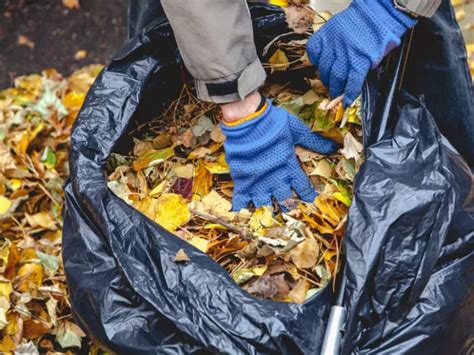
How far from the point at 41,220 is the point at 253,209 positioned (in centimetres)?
81

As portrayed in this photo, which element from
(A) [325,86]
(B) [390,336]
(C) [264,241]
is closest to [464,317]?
(B) [390,336]

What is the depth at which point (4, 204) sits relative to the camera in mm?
2037

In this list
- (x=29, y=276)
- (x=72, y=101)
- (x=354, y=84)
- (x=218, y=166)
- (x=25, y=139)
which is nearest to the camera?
(x=354, y=84)

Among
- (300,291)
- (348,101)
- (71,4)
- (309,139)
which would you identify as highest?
(348,101)

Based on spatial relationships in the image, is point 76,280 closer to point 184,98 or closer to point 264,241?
point 264,241

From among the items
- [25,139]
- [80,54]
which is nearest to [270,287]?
[25,139]

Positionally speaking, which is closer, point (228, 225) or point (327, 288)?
point (327, 288)

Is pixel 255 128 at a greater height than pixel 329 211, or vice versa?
pixel 255 128

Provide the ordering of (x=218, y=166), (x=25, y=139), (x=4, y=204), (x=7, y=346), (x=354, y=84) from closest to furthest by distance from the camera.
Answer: (x=354, y=84), (x=218, y=166), (x=7, y=346), (x=4, y=204), (x=25, y=139)

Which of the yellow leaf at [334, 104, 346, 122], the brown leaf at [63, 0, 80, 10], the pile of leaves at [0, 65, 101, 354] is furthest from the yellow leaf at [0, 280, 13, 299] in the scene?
the brown leaf at [63, 0, 80, 10]

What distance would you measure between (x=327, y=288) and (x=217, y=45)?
20.0 inches

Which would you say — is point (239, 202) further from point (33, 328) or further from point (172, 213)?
point (33, 328)

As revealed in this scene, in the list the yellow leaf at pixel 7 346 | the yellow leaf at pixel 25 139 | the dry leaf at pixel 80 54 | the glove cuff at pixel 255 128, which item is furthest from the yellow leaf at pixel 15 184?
the glove cuff at pixel 255 128

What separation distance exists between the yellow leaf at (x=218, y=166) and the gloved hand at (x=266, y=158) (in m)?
0.08
